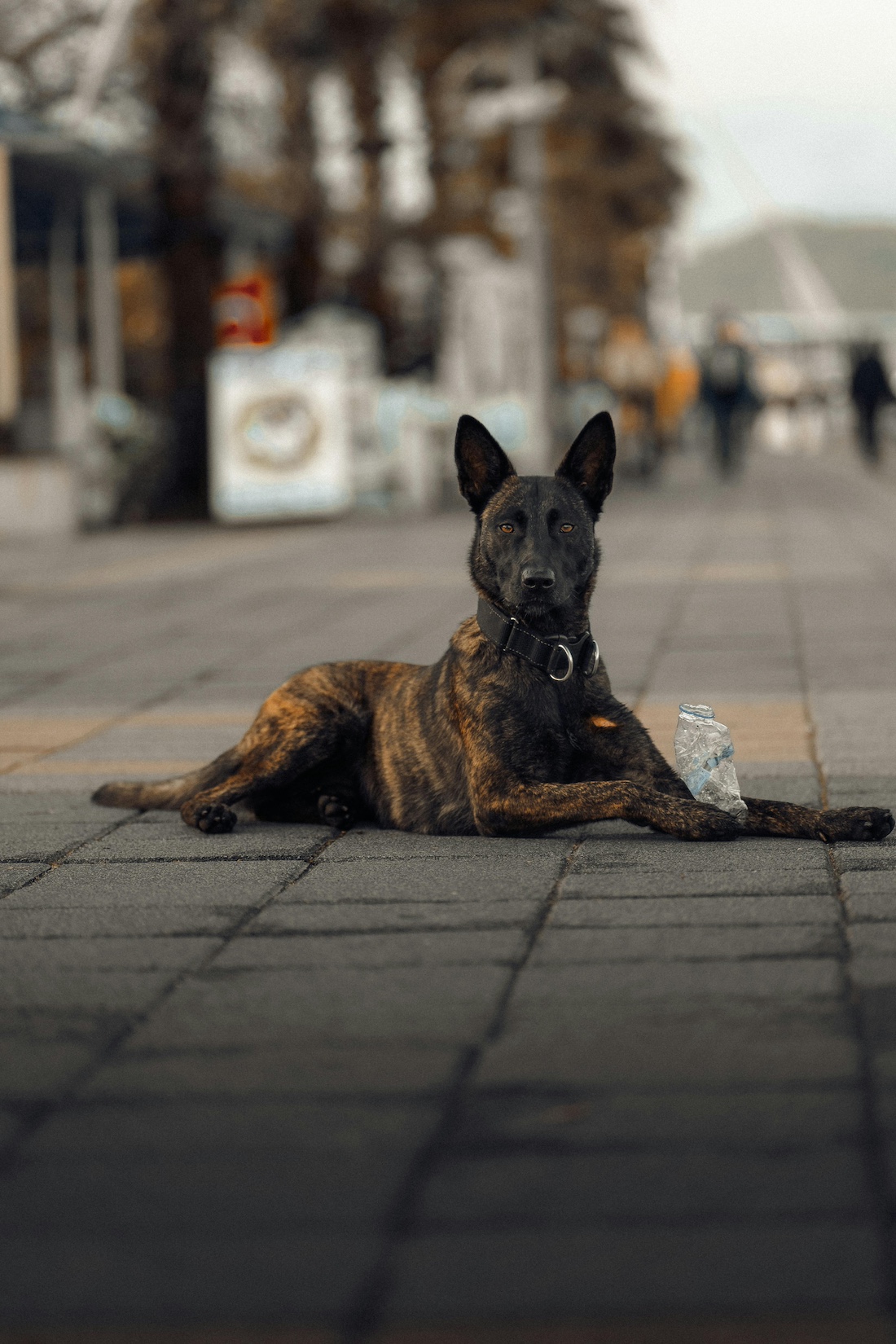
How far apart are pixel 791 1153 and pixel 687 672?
5941mm

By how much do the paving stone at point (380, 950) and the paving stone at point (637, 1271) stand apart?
Answer: 53.9 inches

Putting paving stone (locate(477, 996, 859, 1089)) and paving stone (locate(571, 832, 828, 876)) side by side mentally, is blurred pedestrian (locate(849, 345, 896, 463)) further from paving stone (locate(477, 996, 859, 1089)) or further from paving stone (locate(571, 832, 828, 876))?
paving stone (locate(477, 996, 859, 1089))

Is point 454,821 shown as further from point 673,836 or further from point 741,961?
point 741,961

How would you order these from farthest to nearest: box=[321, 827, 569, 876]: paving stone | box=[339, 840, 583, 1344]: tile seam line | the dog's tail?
the dog's tail, box=[321, 827, 569, 876]: paving stone, box=[339, 840, 583, 1344]: tile seam line

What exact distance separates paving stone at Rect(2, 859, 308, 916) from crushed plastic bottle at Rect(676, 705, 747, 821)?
3.57 feet

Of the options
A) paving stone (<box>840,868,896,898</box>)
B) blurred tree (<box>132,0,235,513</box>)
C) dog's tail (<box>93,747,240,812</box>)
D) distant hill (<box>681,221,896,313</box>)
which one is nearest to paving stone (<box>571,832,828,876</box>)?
paving stone (<box>840,868,896,898</box>)

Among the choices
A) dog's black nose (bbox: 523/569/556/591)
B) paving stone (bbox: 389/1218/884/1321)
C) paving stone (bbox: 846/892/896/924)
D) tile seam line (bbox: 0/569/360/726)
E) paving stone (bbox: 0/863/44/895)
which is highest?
dog's black nose (bbox: 523/569/556/591)

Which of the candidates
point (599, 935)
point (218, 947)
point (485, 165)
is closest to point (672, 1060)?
point (599, 935)

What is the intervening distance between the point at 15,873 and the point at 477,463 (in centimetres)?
162

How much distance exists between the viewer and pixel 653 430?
3067cm

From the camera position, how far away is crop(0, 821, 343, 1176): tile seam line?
118 inches

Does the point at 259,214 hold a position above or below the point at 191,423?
above

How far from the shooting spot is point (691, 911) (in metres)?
4.29

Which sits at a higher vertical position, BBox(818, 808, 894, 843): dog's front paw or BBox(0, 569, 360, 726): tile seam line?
BBox(818, 808, 894, 843): dog's front paw
